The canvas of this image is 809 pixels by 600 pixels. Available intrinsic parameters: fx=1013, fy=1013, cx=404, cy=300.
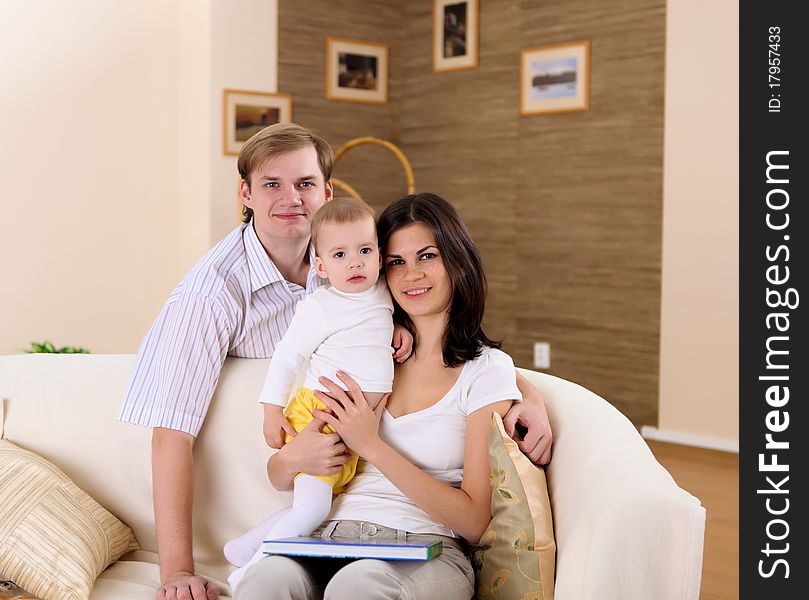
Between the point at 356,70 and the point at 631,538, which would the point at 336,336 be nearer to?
the point at 631,538

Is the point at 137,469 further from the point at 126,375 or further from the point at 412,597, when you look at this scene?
the point at 412,597

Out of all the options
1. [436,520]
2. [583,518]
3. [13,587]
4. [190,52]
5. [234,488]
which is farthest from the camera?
[190,52]

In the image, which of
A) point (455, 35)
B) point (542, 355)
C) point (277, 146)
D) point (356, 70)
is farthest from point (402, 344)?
point (455, 35)

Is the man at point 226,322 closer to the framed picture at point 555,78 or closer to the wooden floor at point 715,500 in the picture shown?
the wooden floor at point 715,500

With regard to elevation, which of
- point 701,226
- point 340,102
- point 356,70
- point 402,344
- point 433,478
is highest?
point 356,70

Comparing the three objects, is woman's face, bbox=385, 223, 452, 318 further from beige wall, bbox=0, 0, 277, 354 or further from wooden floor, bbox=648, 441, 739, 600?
beige wall, bbox=0, 0, 277, 354

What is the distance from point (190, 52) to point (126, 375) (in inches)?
143

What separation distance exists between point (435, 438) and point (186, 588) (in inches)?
24.4

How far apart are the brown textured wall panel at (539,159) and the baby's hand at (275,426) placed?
145 inches

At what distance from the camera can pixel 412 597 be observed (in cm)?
183

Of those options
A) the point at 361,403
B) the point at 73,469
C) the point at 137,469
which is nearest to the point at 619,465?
the point at 361,403

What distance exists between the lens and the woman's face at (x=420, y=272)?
2109mm

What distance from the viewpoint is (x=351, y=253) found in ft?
6.92
